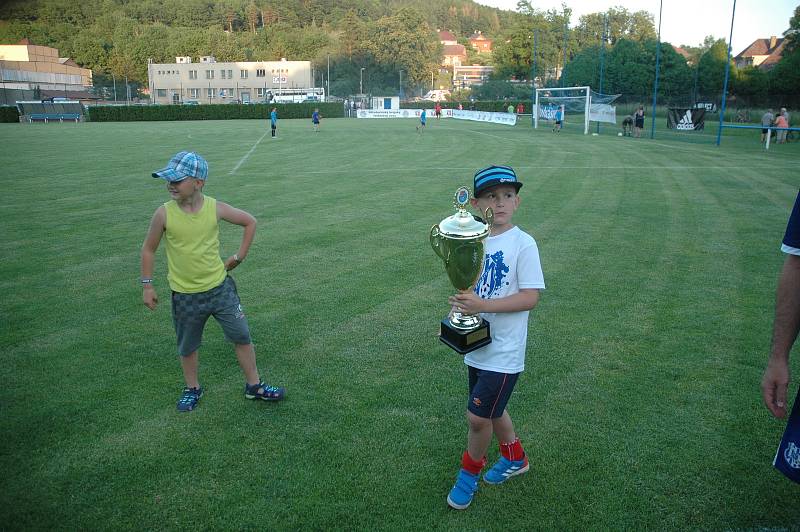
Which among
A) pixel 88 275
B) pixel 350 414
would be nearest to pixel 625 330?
pixel 350 414

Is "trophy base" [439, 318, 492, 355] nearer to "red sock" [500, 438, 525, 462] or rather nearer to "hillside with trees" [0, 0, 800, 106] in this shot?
"red sock" [500, 438, 525, 462]

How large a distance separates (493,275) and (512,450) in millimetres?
1178

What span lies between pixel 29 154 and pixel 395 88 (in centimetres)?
10145

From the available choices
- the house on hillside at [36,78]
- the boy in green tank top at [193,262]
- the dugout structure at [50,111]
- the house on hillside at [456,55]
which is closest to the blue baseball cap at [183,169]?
the boy in green tank top at [193,262]

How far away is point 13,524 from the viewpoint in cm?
339

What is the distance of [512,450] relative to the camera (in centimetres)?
371

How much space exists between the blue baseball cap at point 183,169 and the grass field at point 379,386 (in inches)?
71.8

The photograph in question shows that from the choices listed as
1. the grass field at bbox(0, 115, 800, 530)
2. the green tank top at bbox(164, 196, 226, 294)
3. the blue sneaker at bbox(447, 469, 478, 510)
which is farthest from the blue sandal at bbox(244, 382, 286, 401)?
the blue sneaker at bbox(447, 469, 478, 510)

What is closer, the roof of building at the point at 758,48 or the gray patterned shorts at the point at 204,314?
the gray patterned shorts at the point at 204,314

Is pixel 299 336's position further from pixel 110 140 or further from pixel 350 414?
pixel 110 140

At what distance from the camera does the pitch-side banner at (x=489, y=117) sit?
4817 cm

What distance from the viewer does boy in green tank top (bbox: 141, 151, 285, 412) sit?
4.39 metres

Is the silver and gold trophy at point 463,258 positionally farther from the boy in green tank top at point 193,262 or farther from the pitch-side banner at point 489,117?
the pitch-side banner at point 489,117

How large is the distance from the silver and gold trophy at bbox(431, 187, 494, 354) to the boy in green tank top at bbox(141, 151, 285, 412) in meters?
1.97
